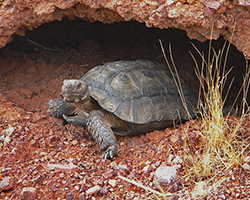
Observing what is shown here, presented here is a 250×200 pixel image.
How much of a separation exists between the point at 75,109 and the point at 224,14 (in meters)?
2.06

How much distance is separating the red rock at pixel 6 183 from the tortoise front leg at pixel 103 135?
92 centimetres

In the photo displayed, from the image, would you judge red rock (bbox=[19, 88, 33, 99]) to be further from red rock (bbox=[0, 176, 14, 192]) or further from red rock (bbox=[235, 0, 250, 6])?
red rock (bbox=[235, 0, 250, 6])

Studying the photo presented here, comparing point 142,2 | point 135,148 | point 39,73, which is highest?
point 142,2

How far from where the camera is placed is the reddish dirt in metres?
2.35

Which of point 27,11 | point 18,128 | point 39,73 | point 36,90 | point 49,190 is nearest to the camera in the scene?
point 49,190

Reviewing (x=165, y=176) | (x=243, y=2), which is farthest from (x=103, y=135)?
(x=243, y=2)

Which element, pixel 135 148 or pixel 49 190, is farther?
pixel 135 148

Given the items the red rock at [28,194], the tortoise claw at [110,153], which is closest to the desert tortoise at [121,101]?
the tortoise claw at [110,153]

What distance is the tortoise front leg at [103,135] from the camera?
3.02m

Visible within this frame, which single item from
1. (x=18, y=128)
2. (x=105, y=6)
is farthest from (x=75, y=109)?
(x=105, y=6)

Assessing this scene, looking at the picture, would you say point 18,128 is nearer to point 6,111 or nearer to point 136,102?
point 6,111

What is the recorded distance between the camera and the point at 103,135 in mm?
3102

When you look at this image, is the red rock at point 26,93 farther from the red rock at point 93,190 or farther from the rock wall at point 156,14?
the red rock at point 93,190

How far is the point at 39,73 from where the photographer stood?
4637mm
